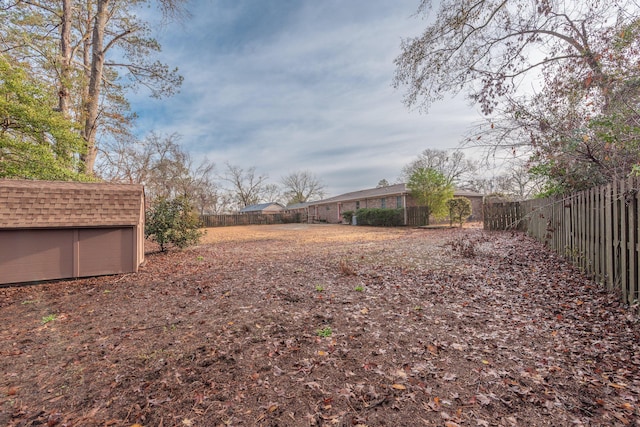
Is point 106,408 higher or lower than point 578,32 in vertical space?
lower

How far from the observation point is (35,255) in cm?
578

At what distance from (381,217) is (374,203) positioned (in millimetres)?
3373

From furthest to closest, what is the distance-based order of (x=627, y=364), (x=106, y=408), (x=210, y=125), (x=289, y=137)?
(x=289, y=137)
(x=210, y=125)
(x=627, y=364)
(x=106, y=408)

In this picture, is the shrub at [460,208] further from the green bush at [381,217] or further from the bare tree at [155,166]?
the bare tree at [155,166]

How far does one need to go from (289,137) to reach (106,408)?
2103 centimetres

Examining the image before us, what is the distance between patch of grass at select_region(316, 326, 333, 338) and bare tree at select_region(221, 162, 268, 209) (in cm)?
4989

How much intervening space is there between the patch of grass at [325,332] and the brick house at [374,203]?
2003 centimetres

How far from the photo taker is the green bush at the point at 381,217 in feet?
74.6

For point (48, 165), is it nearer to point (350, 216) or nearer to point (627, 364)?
point (627, 364)

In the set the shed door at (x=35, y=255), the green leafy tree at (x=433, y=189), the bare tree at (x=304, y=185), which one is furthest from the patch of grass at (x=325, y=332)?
the bare tree at (x=304, y=185)

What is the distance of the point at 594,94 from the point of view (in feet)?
16.8

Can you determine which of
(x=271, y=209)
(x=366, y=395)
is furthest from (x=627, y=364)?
(x=271, y=209)

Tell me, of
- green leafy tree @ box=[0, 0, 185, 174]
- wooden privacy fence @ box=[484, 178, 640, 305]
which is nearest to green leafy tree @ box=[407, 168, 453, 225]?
wooden privacy fence @ box=[484, 178, 640, 305]

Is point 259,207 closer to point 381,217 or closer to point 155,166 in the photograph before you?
point 155,166
